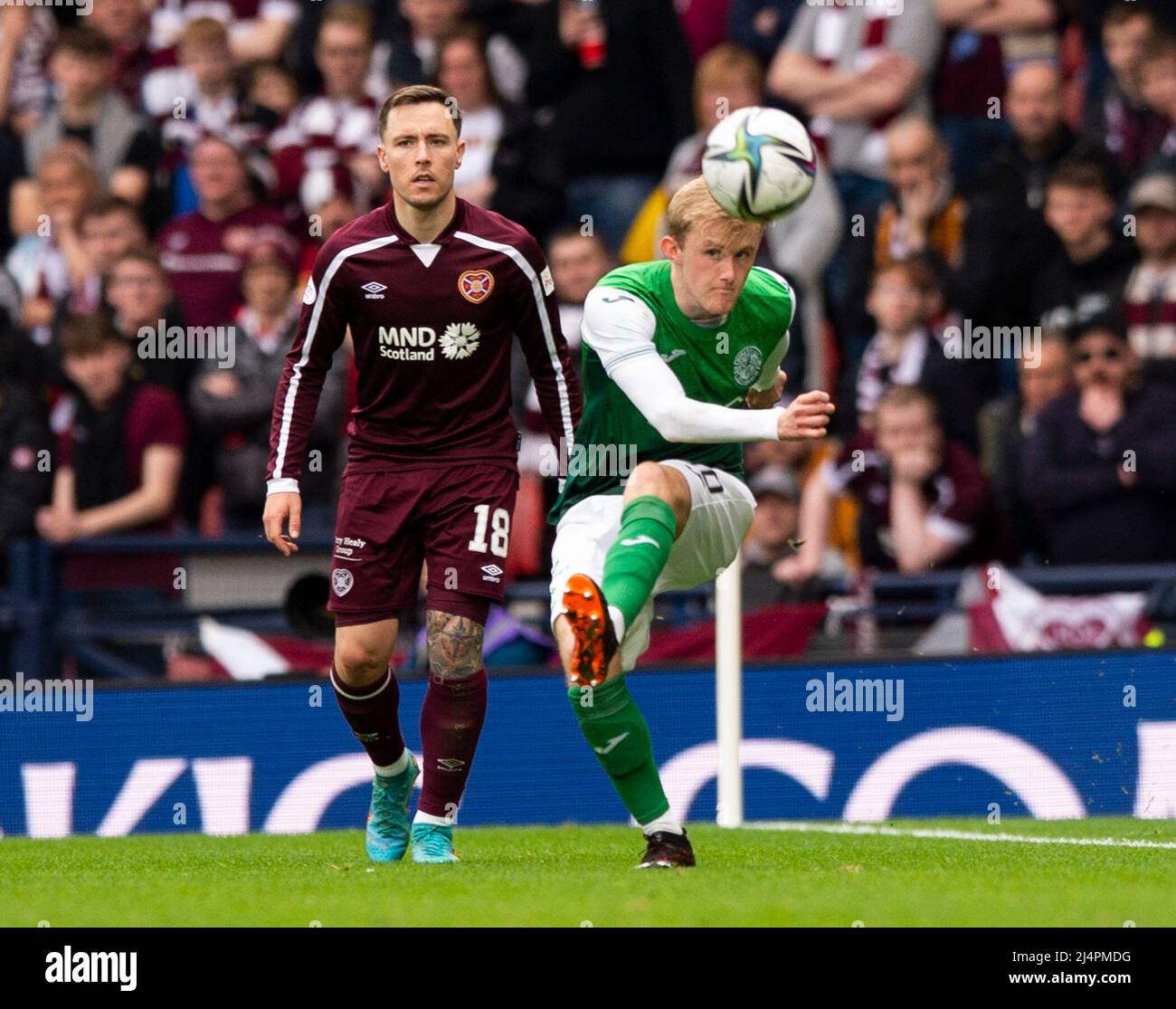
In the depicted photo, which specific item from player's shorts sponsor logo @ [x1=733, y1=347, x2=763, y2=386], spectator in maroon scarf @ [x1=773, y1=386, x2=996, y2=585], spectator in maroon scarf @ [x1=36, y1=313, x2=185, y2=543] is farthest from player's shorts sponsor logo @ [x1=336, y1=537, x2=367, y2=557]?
spectator in maroon scarf @ [x1=36, y1=313, x2=185, y2=543]

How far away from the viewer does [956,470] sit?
10.9m

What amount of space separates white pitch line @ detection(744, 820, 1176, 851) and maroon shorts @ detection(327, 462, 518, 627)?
209 centimetres

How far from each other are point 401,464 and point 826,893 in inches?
81.0

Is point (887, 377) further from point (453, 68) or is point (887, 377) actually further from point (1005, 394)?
point (453, 68)

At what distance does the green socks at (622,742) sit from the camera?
21.9 feet

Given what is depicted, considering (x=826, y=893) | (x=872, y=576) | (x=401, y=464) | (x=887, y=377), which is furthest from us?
(x=887, y=377)

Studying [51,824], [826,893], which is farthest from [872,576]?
[826,893]

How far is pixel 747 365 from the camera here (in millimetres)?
7027

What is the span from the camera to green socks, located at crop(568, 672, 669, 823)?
21.9 feet

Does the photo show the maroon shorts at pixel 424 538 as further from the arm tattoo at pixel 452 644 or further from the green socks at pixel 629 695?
the green socks at pixel 629 695

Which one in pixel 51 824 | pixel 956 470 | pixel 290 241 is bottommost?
pixel 51 824

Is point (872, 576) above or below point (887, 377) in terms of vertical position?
below

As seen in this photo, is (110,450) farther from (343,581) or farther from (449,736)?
(449,736)

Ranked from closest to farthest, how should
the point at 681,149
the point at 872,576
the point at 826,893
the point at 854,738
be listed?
the point at 826,893 → the point at 854,738 → the point at 872,576 → the point at 681,149
